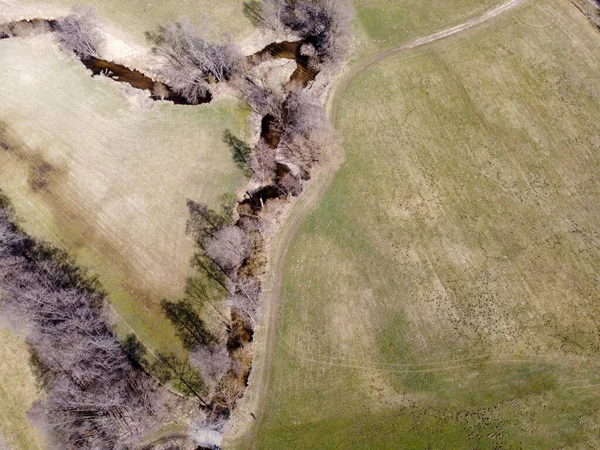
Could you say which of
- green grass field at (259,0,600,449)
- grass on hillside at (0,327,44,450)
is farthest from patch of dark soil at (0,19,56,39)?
green grass field at (259,0,600,449)

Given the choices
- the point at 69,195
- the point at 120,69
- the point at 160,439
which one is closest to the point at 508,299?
the point at 160,439

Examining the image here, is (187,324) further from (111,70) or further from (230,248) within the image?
(111,70)

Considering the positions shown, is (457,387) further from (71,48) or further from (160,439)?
(71,48)

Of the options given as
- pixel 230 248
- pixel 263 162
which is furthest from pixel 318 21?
pixel 230 248

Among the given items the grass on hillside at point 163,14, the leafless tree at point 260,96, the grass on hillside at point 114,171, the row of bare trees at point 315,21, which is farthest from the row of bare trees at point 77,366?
the row of bare trees at point 315,21

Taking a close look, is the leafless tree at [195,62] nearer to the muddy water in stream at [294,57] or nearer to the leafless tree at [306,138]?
the muddy water in stream at [294,57]

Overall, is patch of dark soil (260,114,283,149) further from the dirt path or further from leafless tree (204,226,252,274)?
leafless tree (204,226,252,274)
